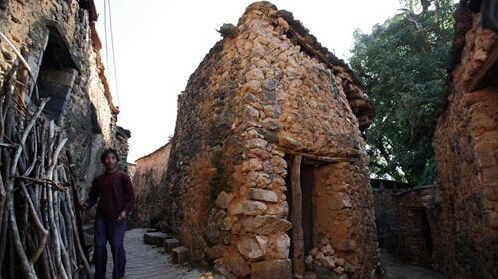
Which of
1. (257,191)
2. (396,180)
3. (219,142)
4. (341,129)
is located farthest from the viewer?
(396,180)

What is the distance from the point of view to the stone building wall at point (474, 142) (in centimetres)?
340

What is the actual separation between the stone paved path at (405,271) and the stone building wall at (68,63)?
7.35m

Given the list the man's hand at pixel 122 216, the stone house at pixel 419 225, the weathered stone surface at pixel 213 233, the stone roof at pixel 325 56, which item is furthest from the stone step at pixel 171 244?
the stone house at pixel 419 225

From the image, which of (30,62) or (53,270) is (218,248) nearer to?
(53,270)

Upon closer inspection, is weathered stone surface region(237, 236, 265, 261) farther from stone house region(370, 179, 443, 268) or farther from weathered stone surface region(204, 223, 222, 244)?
stone house region(370, 179, 443, 268)

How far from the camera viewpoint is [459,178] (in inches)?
185

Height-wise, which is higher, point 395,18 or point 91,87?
point 395,18

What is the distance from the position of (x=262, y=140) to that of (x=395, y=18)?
43.7ft

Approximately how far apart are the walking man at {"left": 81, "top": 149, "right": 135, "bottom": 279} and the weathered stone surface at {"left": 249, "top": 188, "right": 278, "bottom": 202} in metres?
1.31

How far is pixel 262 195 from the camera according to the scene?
318 cm

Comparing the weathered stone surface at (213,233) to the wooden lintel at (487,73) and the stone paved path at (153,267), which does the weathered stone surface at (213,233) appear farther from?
the wooden lintel at (487,73)

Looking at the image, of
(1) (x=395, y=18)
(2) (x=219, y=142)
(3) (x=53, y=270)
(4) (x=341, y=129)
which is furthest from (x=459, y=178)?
(1) (x=395, y=18)

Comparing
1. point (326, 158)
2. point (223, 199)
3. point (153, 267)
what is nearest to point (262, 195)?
point (223, 199)

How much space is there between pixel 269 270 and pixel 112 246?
1.61 meters
